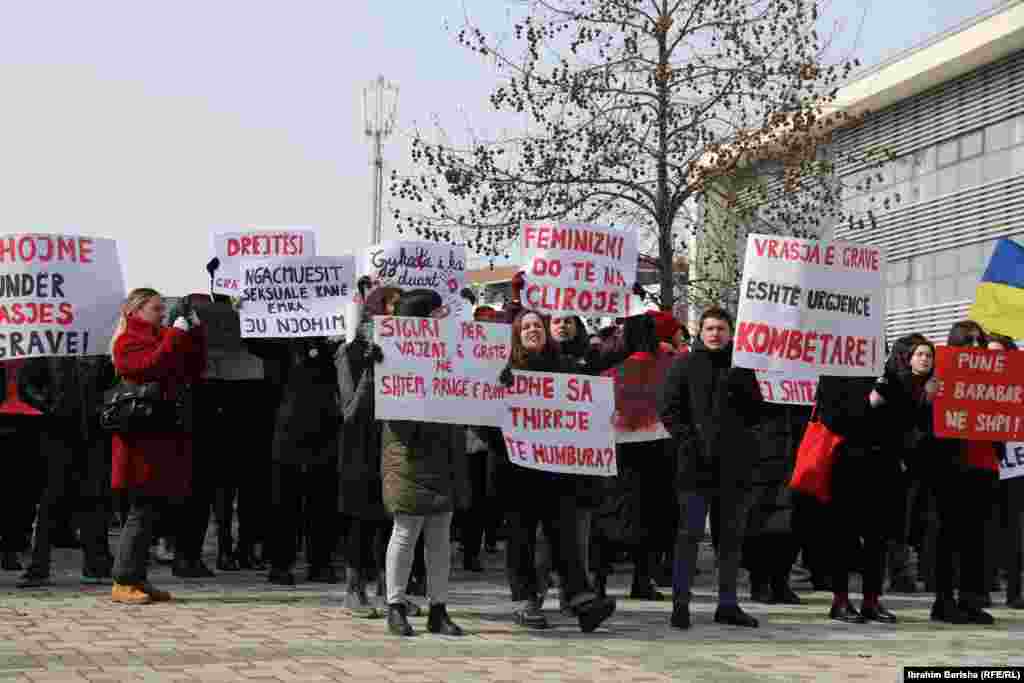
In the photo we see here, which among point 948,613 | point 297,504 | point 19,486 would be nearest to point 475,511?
point 297,504

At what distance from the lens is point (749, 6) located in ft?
70.1

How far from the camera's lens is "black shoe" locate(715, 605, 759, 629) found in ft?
35.3

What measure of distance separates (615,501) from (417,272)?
9.46 feet

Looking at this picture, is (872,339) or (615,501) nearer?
(872,339)

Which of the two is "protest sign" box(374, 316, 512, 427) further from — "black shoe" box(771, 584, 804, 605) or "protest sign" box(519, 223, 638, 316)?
"black shoe" box(771, 584, 804, 605)

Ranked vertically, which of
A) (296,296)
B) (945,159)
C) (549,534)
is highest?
(945,159)

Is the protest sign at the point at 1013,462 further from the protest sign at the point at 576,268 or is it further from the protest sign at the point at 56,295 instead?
the protest sign at the point at 56,295

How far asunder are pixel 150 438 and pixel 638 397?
11.2ft

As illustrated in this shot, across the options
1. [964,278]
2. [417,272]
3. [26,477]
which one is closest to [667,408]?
[417,272]

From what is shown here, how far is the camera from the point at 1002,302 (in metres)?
12.7

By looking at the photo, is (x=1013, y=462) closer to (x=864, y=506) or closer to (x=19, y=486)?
(x=864, y=506)

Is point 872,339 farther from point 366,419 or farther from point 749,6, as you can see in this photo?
point 749,6

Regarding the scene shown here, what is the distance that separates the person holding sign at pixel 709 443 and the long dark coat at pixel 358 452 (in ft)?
5.77

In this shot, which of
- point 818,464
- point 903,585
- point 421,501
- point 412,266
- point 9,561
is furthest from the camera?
point 412,266
